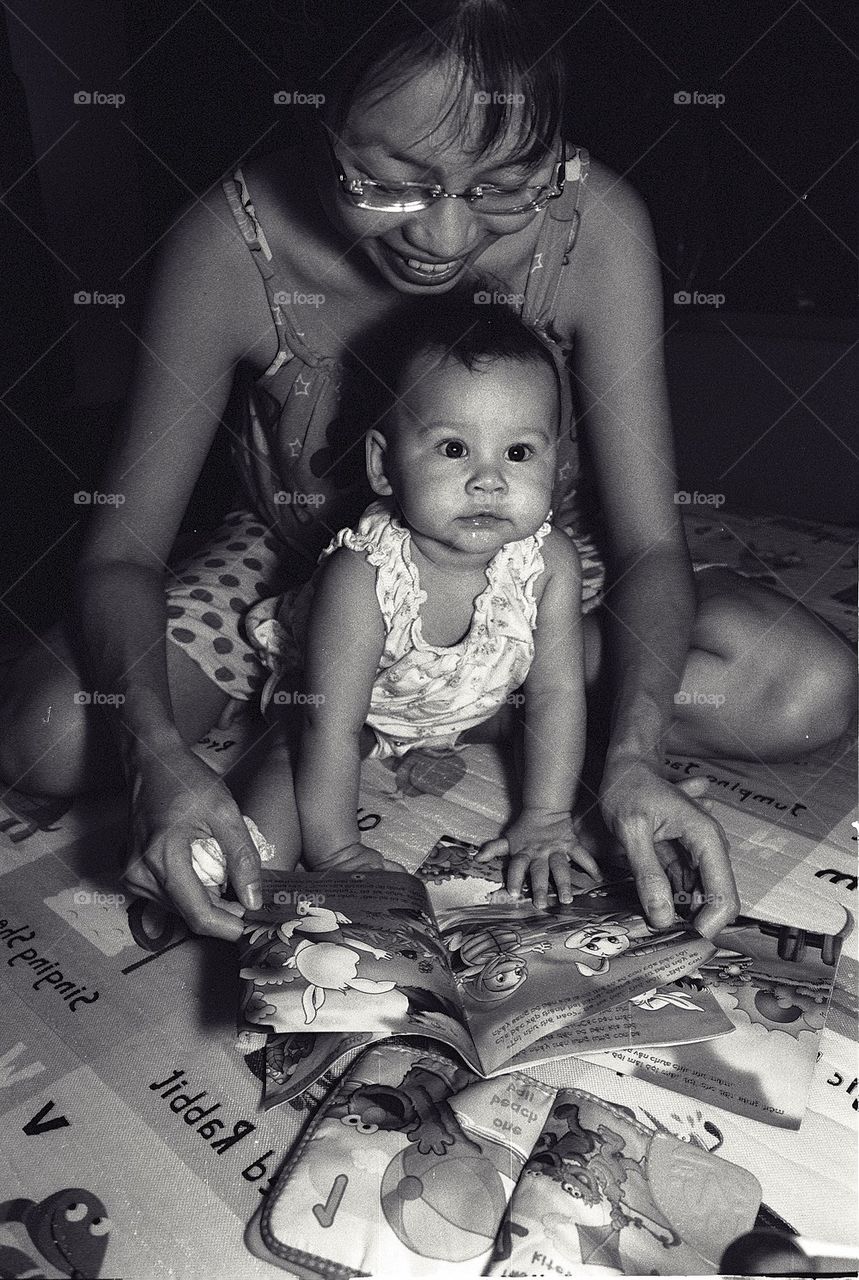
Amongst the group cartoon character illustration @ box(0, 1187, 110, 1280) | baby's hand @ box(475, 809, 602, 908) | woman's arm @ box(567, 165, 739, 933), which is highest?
woman's arm @ box(567, 165, 739, 933)

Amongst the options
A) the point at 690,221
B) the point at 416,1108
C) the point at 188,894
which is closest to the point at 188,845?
the point at 188,894

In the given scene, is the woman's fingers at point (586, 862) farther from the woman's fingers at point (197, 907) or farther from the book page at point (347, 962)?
the woman's fingers at point (197, 907)

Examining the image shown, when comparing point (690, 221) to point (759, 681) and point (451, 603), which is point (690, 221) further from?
point (451, 603)

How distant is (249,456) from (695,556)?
0.78m

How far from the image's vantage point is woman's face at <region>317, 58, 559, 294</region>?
756mm

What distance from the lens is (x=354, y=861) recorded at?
0.92 metres

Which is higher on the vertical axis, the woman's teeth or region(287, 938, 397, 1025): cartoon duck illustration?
the woman's teeth

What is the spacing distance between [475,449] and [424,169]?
231mm

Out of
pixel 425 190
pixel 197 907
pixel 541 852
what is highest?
pixel 425 190

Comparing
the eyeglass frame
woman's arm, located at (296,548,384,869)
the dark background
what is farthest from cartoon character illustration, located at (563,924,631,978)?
the dark background

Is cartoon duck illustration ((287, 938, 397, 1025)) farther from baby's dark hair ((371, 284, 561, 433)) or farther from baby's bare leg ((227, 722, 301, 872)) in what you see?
baby's dark hair ((371, 284, 561, 433))

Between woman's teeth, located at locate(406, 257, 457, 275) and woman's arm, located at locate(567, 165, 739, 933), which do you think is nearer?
woman's teeth, located at locate(406, 257, 457, 275)

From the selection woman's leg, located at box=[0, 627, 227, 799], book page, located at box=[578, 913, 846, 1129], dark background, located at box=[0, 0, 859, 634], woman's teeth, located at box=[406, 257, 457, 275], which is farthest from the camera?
dark background, located at box=[0, 0, 859, 634]

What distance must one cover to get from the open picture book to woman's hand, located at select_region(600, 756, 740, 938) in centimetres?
3
